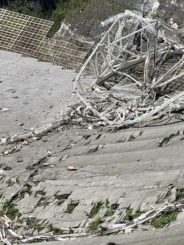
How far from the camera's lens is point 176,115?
329 inches

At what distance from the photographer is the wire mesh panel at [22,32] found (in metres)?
12.8

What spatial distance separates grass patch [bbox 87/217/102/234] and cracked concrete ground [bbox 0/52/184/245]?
1.9 inches

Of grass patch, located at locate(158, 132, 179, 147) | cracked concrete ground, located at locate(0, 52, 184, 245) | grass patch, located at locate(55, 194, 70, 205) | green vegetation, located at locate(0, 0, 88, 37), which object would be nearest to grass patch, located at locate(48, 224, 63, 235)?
cracked concrete ground, located at locate(0, 52, 184, 245)

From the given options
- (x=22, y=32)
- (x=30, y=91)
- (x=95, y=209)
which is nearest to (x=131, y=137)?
(x=95, y=209)

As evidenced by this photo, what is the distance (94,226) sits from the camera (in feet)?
19.3

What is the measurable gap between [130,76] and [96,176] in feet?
9.10

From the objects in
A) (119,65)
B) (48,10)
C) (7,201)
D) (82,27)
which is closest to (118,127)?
(119,65)

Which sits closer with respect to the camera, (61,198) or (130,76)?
(61,198)

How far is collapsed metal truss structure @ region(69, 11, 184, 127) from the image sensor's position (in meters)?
8.91

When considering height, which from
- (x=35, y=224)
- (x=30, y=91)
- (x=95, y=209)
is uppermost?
(x=95, y=209)

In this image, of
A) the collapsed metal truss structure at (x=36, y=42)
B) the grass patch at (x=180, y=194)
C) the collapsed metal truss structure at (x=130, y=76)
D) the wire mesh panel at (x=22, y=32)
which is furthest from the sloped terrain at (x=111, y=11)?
the grass patch at (x=180, y=194)

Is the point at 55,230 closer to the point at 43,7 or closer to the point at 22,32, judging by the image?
the point at 22,32

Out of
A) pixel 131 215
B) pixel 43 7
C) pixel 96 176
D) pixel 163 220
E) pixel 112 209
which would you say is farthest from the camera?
pixel 43 7

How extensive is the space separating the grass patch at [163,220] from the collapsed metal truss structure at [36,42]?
6.64 metres
